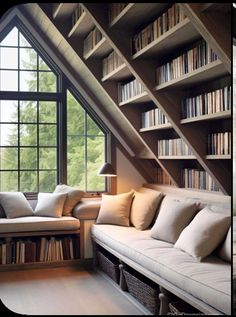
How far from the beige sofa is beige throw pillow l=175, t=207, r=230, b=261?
0.06m

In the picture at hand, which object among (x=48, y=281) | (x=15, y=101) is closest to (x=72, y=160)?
(x=15, y=101)

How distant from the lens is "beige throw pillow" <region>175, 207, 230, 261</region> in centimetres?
335

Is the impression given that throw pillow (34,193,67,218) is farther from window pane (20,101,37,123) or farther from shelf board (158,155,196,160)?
shelf board (158,155,196,160)

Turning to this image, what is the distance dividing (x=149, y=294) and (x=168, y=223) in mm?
748

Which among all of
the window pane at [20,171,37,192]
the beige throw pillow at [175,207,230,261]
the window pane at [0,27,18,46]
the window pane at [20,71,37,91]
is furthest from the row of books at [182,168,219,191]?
the window pane at [0,27,18,46]

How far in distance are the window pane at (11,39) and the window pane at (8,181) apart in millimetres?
1569

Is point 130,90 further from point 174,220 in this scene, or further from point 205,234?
point 205,234

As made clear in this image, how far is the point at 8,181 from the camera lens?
5.63 meters

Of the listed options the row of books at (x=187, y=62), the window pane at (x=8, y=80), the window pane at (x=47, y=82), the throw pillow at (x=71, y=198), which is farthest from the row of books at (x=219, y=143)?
the window pane at (x=8, y=80)

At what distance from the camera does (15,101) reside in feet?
18.8

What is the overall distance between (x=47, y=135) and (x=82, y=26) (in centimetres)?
160

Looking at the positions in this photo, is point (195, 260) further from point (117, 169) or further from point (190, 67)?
point (117, 169)

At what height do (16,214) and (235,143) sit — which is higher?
(235,143)

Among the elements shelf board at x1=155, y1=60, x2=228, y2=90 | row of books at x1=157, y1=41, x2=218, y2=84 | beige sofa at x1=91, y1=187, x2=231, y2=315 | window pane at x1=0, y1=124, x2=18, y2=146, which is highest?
row of books at x1=157, y1=41, x2=218, y2=84
